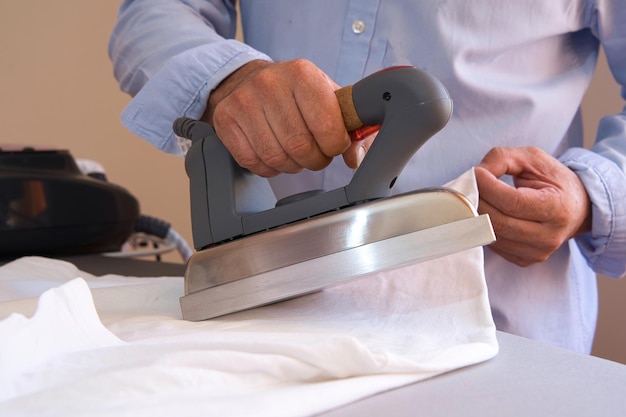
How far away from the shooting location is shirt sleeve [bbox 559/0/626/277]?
0.83 meters

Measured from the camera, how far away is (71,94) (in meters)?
2.30

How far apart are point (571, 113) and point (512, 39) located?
13 centimetres

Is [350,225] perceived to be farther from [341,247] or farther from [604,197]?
[604,197]

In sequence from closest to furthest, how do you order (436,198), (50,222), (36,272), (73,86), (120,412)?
1. (120,412)
2. (436,198)
3. (36,272)
4. (50,222)
5. (73,86)

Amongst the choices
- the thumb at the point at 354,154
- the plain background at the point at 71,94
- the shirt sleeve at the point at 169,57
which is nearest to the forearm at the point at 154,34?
the shirt sleeve at the point at 169,57

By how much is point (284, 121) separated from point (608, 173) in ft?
1.35

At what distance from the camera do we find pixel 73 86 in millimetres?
2303

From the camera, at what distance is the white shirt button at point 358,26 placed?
881 millimetres

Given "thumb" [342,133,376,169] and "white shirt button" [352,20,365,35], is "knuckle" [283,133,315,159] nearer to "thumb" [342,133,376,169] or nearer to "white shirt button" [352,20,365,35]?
"thumb" [342,133,376,169]

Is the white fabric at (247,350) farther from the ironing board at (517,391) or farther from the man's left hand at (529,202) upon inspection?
the man's left hand at (529,202)

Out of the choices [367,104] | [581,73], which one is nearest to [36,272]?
[367,104]

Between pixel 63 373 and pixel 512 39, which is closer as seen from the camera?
pixel 63 373

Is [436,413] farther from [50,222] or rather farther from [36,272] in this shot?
[50,222]

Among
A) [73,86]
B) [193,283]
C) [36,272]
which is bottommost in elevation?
[73,86]
